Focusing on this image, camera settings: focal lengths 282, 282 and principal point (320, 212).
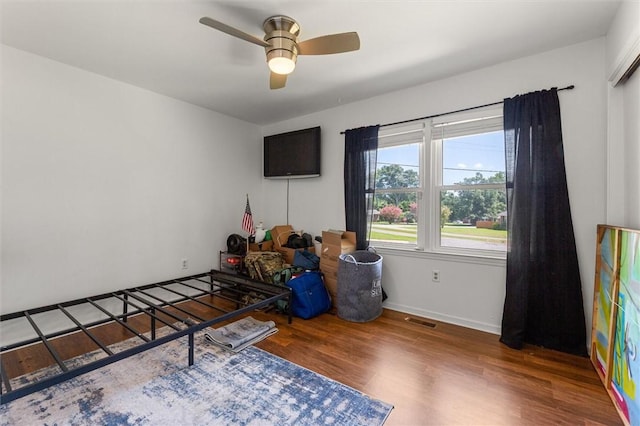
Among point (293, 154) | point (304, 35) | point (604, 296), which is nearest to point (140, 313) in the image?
point (293, 154)

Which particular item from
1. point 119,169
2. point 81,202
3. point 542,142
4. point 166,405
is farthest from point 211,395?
point 542,142

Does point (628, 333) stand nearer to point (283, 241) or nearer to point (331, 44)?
point (331, 44)

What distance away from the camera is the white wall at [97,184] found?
7.70 ft

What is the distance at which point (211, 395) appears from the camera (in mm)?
1731

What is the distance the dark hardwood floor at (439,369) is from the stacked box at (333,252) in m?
0.48

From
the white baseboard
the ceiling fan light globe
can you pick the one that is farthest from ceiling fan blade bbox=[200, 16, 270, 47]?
the white baseboard

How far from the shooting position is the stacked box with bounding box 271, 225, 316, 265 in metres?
3.62

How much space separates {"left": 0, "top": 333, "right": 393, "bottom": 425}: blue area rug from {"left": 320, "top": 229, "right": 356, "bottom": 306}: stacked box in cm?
121

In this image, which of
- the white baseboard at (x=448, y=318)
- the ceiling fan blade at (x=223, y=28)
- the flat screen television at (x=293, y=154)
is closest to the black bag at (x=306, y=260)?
the white baseboard at (x=448, y=318)

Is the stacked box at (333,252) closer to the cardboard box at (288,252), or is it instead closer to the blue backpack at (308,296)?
the blue backpack at (308,296)

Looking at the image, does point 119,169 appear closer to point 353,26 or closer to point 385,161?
point 353,26

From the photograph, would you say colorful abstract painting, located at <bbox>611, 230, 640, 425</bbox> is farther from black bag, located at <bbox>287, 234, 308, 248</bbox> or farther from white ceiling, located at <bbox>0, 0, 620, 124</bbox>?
black bag, located at <bbox>287, 234, 308, 248</bbox>

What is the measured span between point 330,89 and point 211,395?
2934 mm

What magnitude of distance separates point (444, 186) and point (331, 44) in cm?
182
